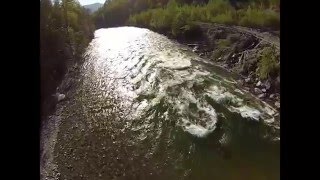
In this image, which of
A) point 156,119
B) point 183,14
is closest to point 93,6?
point 183,14

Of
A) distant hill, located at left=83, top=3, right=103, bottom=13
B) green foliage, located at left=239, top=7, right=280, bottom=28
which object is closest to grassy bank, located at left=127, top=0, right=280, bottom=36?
green foliage, located at left=239, top=7, right=280, bottom=28

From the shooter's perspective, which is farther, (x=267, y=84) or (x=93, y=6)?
(x=93, y=6)

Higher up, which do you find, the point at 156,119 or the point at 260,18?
the point at 260,18

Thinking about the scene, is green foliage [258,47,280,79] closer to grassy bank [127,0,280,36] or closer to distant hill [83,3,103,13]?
grassy bank [127,0,280,36]

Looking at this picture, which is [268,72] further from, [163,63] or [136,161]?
[136,161]

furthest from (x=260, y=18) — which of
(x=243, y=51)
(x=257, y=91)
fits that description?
(x=257, y=91)

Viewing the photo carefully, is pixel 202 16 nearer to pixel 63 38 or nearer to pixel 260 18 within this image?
pixel 260 18

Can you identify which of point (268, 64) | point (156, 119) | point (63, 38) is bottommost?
point (156, 119)
